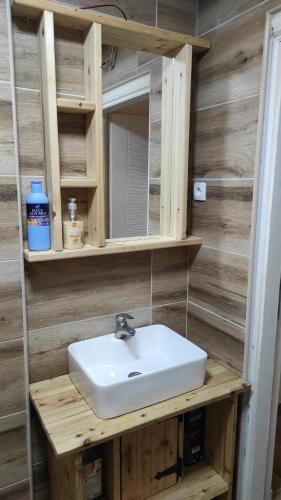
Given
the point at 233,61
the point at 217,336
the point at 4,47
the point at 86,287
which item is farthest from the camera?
the point at 217,336

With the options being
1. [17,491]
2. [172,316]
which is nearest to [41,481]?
[17,491]

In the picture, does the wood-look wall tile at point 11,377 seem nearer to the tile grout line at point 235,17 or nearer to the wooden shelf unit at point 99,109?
the wooden shelf unit at point 99,109

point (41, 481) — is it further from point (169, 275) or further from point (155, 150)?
point (155, 150)

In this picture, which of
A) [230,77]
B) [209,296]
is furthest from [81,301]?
[230,77]

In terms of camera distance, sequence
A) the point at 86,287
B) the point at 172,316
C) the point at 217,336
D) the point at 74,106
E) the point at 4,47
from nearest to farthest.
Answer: the point at 4,47, the point at 74,106, the point at 86,287, the point at 217,336, the point at 172,316

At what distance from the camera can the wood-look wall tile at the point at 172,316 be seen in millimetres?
1637

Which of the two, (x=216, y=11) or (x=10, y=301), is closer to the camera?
(x=10, y=301)

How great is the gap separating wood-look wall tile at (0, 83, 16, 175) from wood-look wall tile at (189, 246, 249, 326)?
0.83 meters

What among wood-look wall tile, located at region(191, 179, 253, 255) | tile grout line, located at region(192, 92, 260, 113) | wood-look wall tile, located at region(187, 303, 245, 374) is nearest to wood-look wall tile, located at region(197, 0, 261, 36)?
tile grout line, located at region(192, 92, 260, 113)

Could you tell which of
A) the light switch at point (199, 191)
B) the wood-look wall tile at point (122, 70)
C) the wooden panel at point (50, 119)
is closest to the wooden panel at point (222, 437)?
the light switch at point (199, 191)

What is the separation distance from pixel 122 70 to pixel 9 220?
72 cm

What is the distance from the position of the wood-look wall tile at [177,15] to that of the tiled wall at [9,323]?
613 millimetres

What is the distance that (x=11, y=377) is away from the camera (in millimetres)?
1296

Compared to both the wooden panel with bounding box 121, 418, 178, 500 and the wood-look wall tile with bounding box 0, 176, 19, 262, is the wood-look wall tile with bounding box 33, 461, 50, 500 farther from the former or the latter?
the wood-look wall tile with bounding box 0, 176, 19, 262
